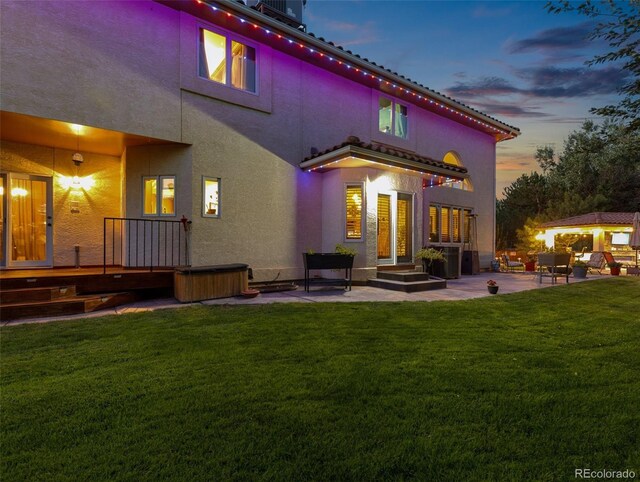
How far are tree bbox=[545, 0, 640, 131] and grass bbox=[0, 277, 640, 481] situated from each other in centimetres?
357

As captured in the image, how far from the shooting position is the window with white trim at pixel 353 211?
10.2 meters

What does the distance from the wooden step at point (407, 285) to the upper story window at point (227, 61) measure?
628 cm

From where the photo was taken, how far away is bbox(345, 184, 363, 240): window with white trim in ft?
33.6

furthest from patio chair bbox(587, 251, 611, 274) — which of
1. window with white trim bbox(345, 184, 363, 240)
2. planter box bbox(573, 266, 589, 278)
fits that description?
window with white trim bbox(345, 184, 363, 240)

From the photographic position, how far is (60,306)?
20.6 feet

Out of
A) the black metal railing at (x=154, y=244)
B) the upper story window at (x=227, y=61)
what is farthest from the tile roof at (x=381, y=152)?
the black metal railing at (x=154, y=244)

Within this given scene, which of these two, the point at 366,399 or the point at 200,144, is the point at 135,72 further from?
the point at 366,399

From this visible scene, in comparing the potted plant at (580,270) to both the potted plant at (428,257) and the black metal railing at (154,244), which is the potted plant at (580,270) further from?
the black metal railing at (154,244)

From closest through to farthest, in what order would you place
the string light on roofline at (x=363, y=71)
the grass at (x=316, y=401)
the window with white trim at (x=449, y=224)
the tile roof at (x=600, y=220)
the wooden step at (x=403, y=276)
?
the grass at (x=316, y=401), the string light on roofline at (x=363, y=71), the wooden step at (x=403, y=276), the window with white trim at (x=449, y=224), the tile roof at (x=600, y=220)

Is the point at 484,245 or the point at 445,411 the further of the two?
the point at 484,245

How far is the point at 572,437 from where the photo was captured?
2.46m

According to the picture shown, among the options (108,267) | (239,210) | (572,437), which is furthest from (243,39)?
(572,437)

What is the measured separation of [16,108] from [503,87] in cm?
2490

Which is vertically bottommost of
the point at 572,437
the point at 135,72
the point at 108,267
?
the point at 572,437
